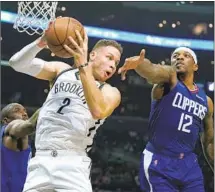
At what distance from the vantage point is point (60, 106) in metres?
3.21

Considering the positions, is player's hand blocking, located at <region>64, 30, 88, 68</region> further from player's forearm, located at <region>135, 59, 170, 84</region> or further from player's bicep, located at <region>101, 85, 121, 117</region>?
player's forearm, located at <region>135, 59, 170, 84</region>

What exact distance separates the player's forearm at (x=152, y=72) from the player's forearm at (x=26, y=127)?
0.89m

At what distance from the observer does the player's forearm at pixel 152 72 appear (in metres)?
3.89

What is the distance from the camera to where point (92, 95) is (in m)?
2.94

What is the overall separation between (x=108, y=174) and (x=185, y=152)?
31.5 feet

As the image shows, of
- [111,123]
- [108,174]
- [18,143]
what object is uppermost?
[18,143]

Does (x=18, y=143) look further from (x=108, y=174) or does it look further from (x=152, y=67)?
(x=108, y=174)

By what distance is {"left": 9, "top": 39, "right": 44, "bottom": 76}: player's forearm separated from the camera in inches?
129

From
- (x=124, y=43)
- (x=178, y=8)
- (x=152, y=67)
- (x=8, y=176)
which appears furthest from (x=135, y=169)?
(x=152, y=67)

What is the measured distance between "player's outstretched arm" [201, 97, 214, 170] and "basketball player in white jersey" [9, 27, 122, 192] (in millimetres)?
1438

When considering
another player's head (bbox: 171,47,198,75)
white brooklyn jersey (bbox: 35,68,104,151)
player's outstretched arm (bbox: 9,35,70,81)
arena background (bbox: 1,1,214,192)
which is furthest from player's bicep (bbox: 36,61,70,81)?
arena background (bbox: 1,1,214,192)

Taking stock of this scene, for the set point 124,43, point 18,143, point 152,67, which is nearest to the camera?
point 152,67

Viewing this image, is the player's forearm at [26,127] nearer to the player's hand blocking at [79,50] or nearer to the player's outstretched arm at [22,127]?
the player's outstretched arm at [22,127]

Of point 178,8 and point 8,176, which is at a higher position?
point 178,8
